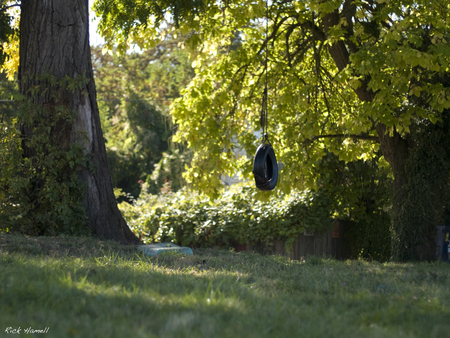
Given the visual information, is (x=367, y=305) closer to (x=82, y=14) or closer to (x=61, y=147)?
(x=61, y=147)

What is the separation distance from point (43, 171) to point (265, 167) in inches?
148

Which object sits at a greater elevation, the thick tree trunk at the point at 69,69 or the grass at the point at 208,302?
the thick tree trunk at the point at 69,69

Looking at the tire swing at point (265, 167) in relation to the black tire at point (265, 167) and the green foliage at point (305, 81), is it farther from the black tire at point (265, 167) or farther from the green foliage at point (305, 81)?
the green foliage at point (305, 81)

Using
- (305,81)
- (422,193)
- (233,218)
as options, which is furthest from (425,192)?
(233,218)

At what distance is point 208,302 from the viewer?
3447 millimetres

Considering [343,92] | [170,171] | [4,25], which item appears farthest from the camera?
[170,171]

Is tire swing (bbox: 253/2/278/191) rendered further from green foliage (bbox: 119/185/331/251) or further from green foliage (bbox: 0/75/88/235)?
green foliage (bbox: 0/75/88/235)

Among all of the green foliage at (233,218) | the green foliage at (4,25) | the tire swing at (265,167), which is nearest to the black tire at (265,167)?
the tire swing at (265,167)

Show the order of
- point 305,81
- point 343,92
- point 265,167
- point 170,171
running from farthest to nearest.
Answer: point 170,171 < point 343,92 < point 305,81 < point 265,167

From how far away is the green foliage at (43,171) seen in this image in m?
8.08

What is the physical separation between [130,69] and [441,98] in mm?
26801

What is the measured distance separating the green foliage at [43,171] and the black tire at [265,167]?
2.94 metres

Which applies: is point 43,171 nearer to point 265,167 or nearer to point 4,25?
point 4,25

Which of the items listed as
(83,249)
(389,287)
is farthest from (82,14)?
(389,287)
